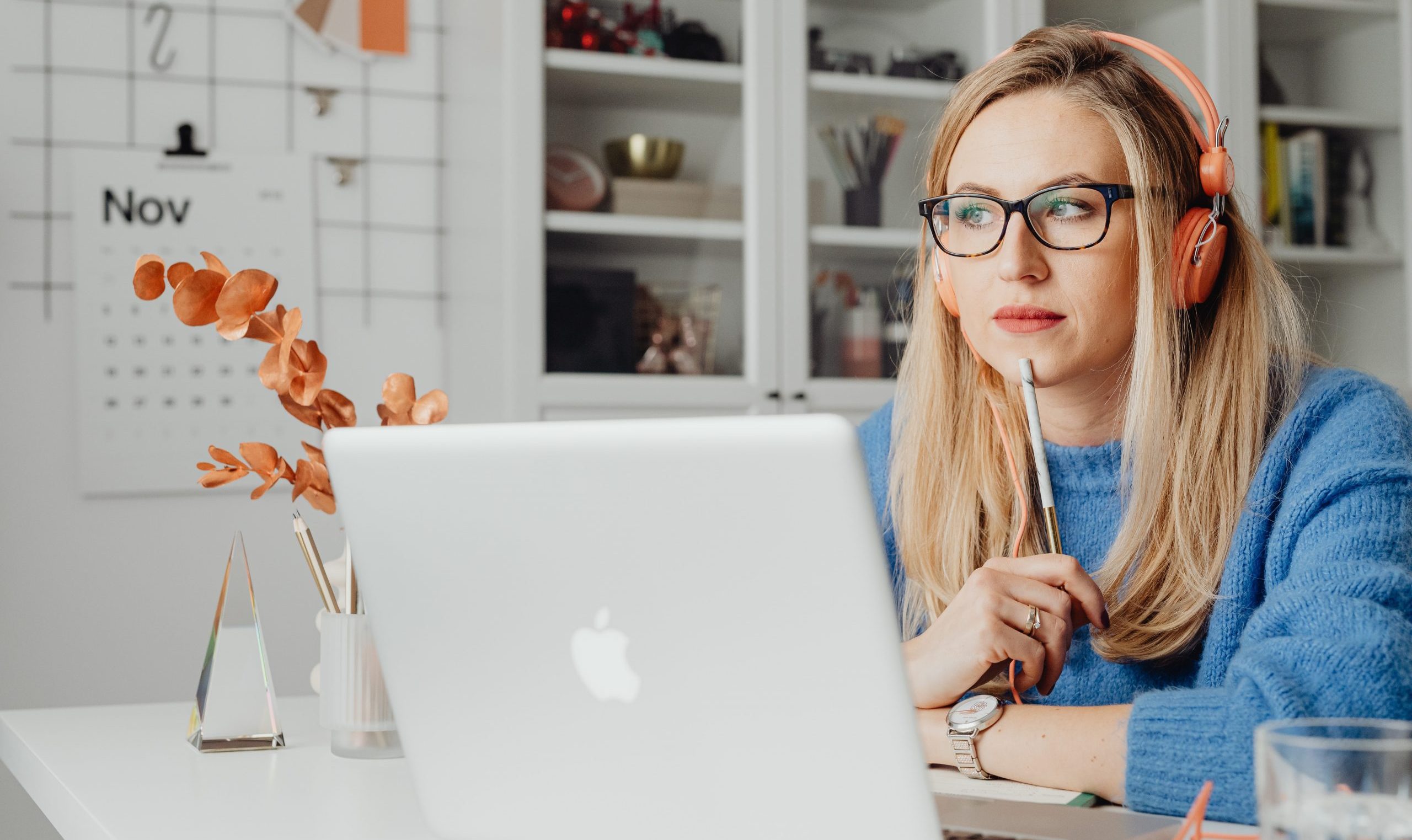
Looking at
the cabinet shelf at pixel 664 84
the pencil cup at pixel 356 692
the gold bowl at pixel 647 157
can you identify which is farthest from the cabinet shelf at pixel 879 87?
the pencil cup at pixel 356 692

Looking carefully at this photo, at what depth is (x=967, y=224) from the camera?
1182 mm

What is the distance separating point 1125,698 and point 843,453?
27.9 inches

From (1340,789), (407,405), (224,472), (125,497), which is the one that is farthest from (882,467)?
(125,497)

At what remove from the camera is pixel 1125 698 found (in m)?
1.12

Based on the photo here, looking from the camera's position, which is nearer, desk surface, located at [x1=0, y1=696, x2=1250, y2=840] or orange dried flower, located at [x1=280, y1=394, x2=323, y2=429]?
desk surface, located at [x1=0, y1=696, x2=1250, y2=840]

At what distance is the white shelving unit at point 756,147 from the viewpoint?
208cm

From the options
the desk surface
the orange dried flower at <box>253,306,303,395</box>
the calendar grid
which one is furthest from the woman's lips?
the calendar grid

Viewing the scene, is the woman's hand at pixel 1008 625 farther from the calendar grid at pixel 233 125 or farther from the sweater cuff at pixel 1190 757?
the calendar grid at pixel 233 125

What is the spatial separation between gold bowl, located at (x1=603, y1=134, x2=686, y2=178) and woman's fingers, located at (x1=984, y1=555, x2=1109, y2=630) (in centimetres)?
138

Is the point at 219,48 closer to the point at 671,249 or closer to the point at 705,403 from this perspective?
the point at 671,249

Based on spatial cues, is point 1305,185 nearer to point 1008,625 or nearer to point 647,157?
point 647,157

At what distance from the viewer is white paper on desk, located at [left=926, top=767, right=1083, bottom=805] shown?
0.80m

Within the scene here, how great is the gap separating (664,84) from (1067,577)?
4.88ft

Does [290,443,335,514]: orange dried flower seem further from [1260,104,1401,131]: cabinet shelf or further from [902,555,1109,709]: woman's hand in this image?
[1260,104,1401,131]: cabinet shelf
